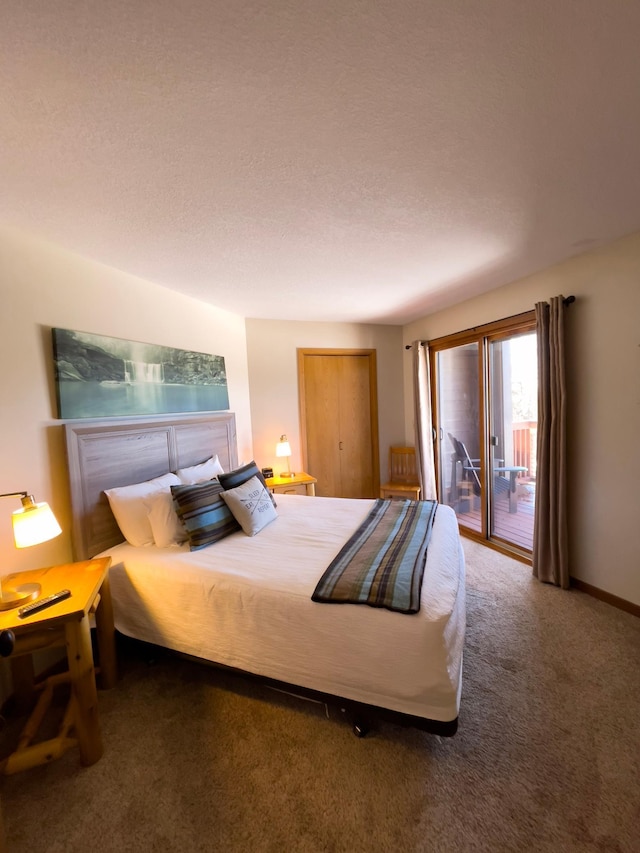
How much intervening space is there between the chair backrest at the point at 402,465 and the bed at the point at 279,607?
1809 mm

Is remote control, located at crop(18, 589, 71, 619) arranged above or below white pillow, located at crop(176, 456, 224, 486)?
below

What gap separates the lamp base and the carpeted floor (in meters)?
0.72

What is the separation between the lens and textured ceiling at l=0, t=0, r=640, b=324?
2.95ft

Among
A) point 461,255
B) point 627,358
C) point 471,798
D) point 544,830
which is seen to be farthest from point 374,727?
point 461,255

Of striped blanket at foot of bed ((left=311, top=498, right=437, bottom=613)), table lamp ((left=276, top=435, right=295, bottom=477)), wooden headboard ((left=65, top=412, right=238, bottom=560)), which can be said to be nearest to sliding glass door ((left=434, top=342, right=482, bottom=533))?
striped blanket at foot of bed ((left=311, top=498, right=437, bottom=613))

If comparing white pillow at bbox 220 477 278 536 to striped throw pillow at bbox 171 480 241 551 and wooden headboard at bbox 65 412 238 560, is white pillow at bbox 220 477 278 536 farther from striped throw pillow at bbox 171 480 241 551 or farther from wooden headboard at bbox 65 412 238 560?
wooden headboard at bbox 65 412 238 560

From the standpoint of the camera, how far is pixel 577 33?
0.94 m

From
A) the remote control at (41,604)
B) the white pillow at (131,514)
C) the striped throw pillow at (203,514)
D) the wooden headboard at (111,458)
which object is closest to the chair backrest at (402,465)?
the wooden headboard at (111,458)

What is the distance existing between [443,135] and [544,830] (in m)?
2.56

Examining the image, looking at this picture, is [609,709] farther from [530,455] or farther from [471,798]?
[530,455]

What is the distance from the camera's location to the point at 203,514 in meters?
2.14

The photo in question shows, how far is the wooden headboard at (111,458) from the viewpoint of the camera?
2.01m

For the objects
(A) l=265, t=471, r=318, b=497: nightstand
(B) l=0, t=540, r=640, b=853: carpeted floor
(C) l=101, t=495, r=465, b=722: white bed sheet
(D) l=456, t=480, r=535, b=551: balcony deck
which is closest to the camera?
(B) l=0, t=540, r=640, b=853: carpeted floor

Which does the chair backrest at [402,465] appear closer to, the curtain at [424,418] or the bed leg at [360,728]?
the curtain at [424,418]
